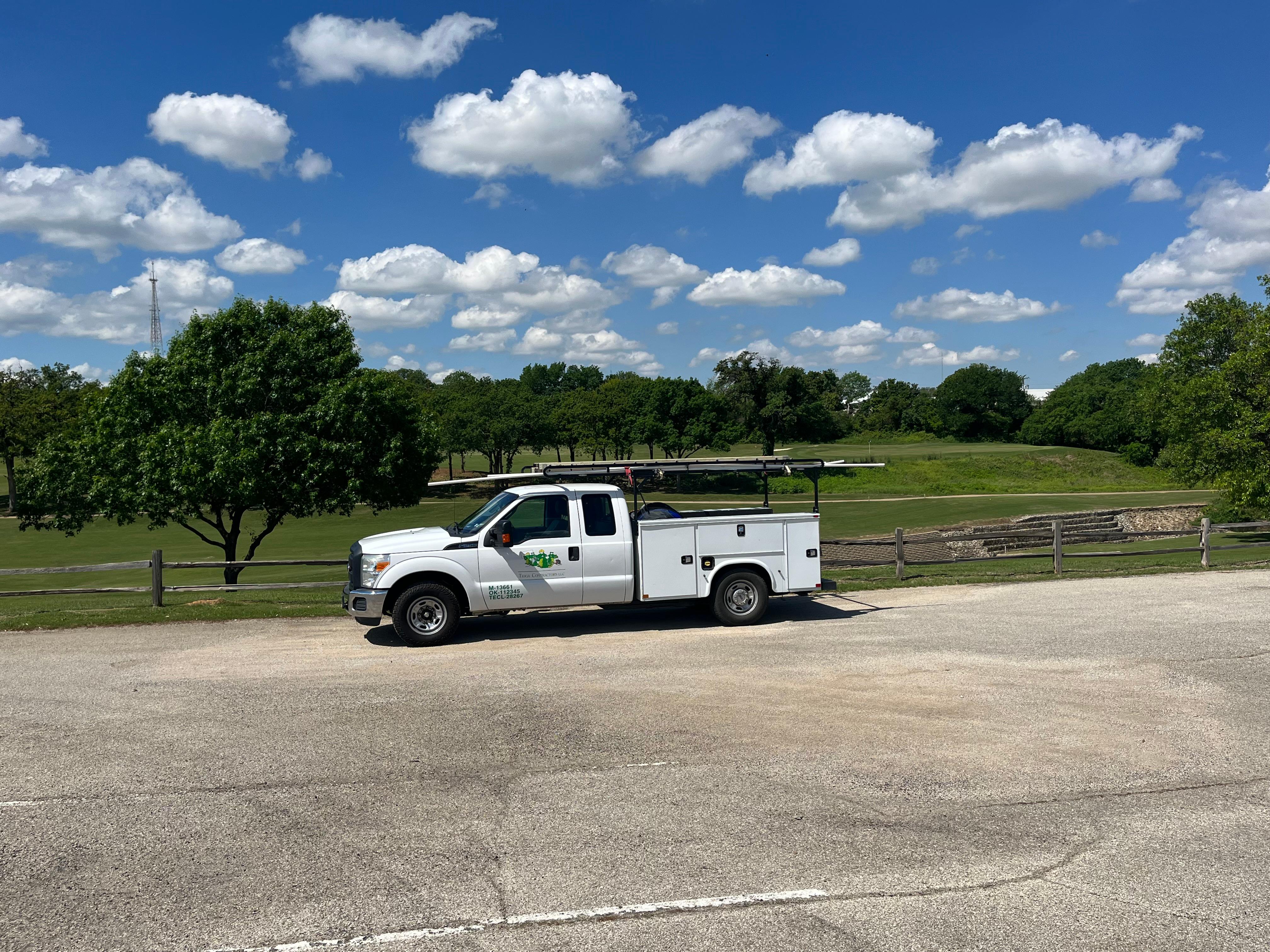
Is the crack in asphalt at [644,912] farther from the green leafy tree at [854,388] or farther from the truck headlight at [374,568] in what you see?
the green leafy tree at [854,388]

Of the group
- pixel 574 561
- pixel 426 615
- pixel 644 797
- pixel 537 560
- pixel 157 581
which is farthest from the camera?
pixel 157 581

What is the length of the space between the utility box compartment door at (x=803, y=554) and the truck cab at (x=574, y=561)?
2 cm

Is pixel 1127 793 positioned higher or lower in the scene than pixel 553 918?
lower

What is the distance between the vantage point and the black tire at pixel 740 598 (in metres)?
13.7

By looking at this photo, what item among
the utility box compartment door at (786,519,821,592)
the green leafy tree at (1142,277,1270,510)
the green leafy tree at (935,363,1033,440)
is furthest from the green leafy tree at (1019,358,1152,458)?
the utility box compartment door at (786,519,821,592)

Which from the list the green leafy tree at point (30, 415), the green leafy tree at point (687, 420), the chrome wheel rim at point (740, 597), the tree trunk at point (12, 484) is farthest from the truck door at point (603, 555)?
the green leafy tree at point (687, 420)

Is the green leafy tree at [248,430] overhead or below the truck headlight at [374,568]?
overhead

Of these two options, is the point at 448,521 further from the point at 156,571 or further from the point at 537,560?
the point at 537,560

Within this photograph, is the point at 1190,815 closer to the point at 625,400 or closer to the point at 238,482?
the point at 238,482

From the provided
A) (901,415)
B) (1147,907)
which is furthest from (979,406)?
(1147,907)

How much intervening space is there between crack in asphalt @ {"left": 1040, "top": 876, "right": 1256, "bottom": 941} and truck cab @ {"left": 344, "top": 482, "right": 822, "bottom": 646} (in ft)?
27.6

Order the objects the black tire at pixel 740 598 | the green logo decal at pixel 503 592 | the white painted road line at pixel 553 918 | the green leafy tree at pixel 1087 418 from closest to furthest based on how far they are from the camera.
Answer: the white painted road line at pixel 553 918 < the green logo decal at pixel 503 592 < the black tire at pixel 740 598 < the green leafy tree at pixel 1087 418

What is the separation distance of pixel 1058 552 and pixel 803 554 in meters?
9.13

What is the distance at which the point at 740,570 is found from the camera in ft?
45.3
